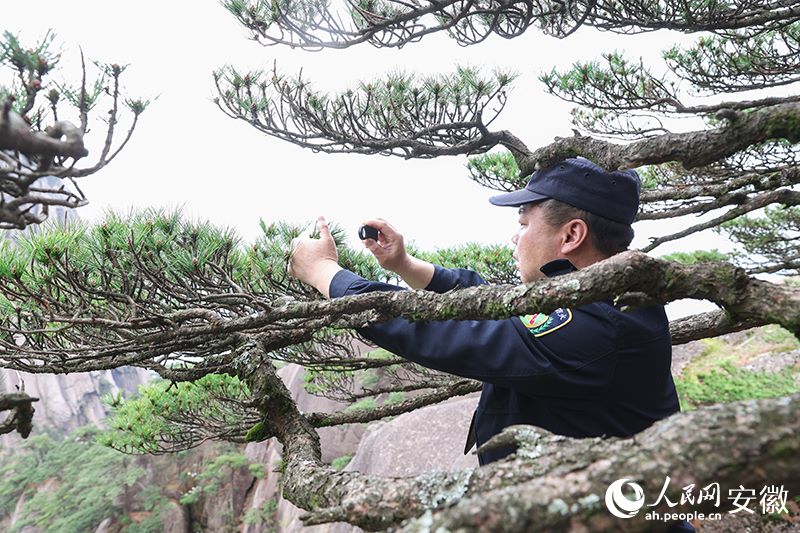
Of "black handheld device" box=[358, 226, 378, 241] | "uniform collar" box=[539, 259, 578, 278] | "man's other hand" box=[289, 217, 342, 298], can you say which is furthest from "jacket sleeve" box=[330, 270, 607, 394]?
"black handheld device" box=[358, 226, 378, 241]

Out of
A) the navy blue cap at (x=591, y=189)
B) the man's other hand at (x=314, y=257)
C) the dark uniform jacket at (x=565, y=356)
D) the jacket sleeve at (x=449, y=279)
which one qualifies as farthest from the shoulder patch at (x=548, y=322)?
the jacket sleeve at (x=449, y=279)

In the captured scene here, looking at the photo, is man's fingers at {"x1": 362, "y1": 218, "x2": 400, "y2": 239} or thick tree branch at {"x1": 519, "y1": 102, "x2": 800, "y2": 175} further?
man's fingers at {"x1": 362, "y1": 218, "x2": 400, "y2": 239}

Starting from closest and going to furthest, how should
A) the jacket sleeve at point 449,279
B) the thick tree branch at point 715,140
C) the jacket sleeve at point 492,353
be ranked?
the thick tree branch at point 715,140, the jacket sleeve at point 492,353, the jacket sleeve at point 449,279

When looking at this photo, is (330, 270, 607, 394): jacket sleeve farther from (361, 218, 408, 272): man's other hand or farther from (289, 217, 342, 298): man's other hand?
(361, 218, 408, 272): man's other hand

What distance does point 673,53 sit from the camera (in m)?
4.21

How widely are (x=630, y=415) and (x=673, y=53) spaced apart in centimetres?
393

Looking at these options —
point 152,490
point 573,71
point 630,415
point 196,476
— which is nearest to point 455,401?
point 573,71

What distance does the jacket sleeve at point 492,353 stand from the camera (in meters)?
1.22

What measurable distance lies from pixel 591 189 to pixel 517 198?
0.23 meters

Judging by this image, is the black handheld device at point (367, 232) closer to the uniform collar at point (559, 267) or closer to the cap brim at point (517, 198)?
the cap brim at point (517, 198)

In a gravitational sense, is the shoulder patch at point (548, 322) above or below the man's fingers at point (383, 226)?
below

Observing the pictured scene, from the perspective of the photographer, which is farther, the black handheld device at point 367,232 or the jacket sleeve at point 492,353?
the black handheld device at point 367,232

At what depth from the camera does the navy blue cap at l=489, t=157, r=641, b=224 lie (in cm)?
151

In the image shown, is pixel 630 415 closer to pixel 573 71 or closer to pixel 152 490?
pixel 573 71
